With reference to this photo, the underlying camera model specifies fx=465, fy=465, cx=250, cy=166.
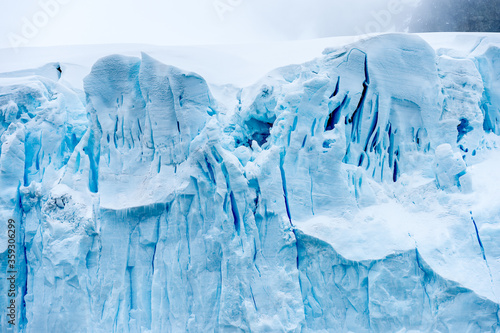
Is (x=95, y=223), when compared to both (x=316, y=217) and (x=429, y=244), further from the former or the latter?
(x=429, y=244)

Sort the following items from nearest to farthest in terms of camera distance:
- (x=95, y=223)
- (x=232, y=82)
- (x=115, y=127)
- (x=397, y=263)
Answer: (x=397, y=263) < (x=95, y=223) < (x=115, y=127) < (x=232, y=82)

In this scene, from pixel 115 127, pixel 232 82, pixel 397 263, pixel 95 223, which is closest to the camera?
pixel 397 263

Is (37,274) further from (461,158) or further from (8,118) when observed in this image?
(461,158)

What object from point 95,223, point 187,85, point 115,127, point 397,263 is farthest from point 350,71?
point 95,223

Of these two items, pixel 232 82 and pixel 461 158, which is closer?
pixel 461 158

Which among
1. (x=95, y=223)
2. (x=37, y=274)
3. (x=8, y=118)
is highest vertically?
(x=8, y=118)

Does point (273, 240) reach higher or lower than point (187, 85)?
lower

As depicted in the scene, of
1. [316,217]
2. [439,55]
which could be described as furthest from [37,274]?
[439,55]
